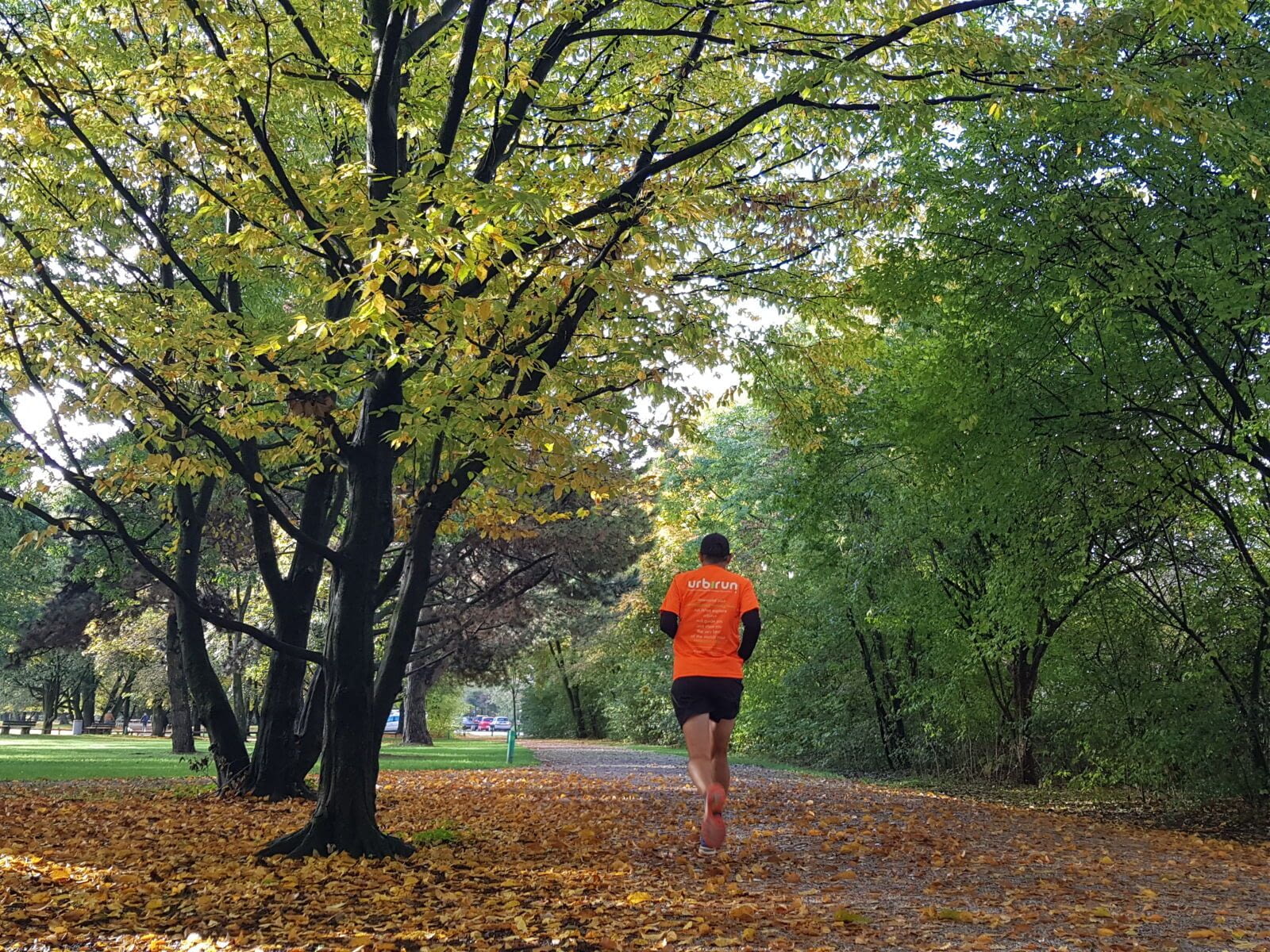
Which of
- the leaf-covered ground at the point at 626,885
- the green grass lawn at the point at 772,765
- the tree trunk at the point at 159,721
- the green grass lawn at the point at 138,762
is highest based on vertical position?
the leaf-covered ground at the point at 626,885

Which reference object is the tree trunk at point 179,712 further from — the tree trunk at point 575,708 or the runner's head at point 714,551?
the tree trunk at point 575,708

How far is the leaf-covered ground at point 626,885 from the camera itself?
4.61 meters

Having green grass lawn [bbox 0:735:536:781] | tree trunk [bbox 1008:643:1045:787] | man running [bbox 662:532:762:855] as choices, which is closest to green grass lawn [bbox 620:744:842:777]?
tree trunk [bbox 1008:643:1045:787]

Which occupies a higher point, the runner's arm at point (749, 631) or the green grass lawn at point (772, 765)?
the runner's arm at point (749, 631)

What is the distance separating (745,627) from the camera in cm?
652

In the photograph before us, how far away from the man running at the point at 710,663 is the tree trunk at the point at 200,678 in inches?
280

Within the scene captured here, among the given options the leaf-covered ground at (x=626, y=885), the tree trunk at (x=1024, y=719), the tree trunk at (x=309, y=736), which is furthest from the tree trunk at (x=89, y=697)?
the leaf-covered ground at (x=626, y=885)

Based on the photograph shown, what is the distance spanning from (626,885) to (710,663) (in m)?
1.43

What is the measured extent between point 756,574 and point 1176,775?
48.2 ft

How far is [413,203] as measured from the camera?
5559 millimetres

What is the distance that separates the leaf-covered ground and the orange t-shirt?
Answer: 1267 mm

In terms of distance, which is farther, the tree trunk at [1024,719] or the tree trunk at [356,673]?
the tree trunk at [1024,719]

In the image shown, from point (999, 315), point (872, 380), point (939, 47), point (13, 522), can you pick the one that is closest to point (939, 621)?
point (872, 380)

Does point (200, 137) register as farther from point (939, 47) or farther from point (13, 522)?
point (13, 522)
